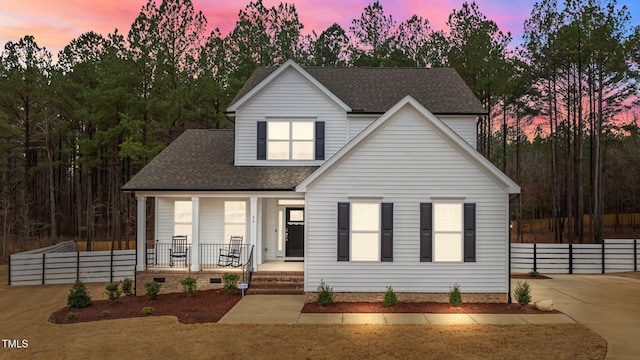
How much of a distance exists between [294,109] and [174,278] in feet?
26.0

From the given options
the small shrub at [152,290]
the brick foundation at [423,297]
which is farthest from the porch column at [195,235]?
the brick foundation at [423,297]

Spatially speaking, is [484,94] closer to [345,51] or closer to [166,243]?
[345,51]

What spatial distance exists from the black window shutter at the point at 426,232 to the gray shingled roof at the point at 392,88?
224 inches

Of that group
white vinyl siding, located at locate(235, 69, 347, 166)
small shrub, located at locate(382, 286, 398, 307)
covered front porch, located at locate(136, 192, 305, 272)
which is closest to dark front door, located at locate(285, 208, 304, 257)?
covered front porch, located at locate(136, 192, 305, 272)

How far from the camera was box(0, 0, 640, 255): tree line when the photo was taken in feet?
88.2

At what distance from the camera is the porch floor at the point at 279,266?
15.6 metres

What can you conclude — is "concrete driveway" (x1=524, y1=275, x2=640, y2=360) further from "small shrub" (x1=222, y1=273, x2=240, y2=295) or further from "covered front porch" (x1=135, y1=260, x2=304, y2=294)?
"small shrub" (x1=222, y1=273, x2=240, y2=295)

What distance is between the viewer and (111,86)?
29000 millimetres

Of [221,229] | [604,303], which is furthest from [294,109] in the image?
[604,303]

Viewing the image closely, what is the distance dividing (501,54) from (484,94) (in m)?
3.18

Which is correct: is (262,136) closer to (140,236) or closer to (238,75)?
(140,236)

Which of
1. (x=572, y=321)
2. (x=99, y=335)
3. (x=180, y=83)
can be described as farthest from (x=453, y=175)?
(x=180, y=83)

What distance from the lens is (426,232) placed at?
13555 mm

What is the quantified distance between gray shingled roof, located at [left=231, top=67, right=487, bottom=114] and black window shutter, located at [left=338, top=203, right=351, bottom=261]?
574 cm
